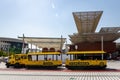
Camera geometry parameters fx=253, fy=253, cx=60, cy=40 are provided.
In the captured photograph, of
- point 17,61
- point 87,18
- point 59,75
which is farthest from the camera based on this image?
point 87,18

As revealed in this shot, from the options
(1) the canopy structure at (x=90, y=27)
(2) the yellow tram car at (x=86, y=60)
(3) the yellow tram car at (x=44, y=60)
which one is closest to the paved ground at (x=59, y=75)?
(2) the yellow tram car at (x=86, y=60)

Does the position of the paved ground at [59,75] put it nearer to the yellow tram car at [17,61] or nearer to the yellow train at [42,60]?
the yellow train at [42,60]

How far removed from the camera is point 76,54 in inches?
1153

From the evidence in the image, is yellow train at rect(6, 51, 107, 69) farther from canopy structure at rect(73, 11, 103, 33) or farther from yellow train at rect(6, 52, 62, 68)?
canopy structure at rect(73, 11, 103, 33)

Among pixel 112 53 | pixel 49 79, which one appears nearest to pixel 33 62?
pixel 49 79

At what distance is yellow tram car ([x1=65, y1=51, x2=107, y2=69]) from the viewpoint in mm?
28281

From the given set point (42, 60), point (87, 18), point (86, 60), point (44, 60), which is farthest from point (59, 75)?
point (87, 18)

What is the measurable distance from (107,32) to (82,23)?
21.3 feet

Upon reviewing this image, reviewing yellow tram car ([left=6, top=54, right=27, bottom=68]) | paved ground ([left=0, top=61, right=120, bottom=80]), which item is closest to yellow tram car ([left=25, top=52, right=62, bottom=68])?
yellow tram car ([left=6, top=54, right=27, bottom=68])

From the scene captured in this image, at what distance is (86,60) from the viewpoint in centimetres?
2862

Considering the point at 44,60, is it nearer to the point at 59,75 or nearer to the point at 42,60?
the point at 42,60

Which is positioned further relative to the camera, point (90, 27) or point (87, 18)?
point (90, 27)

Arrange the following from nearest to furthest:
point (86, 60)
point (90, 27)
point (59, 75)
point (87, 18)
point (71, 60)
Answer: point (59, 75), point (86, 60), point (71, 60), point (87, 18), point (90, 27)

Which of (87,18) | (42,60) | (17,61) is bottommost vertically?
(17,61)
